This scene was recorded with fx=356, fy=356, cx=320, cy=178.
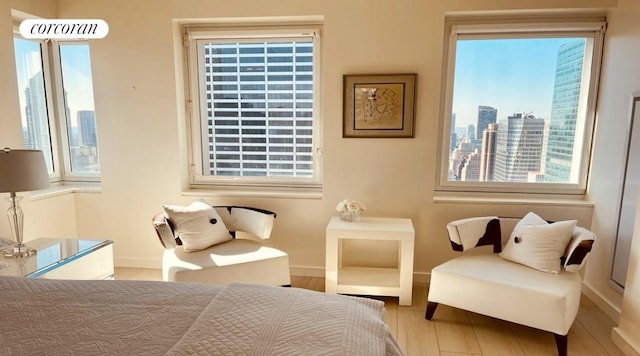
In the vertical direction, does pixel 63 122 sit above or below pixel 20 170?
above

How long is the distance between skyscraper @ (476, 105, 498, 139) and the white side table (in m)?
1.07

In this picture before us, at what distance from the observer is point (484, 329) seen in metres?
2.29

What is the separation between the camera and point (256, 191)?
3193mm

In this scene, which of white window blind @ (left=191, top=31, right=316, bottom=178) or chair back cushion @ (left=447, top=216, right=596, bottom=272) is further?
white window blind @ (left=191, top=31, right=316, bottom=178)

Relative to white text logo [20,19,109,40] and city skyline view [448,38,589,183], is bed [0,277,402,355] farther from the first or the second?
city skyline view [448,38,589,183]

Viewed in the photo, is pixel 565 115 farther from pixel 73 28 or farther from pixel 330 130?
pixel 73 28

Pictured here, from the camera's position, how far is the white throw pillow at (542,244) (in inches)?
87.0

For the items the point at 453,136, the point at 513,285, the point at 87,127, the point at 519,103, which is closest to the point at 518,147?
the point at 519,103

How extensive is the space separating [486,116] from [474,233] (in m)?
1.05

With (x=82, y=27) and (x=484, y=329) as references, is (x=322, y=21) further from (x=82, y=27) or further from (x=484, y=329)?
(x=484, y=329)

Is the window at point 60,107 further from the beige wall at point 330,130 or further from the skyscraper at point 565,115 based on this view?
the skyscraper at point 565,115

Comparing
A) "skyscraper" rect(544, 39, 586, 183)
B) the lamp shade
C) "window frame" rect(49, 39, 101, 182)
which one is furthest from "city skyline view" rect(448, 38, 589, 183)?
"window frame" rect(49, 39, 101, 182)

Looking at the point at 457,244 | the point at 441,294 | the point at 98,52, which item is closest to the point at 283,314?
the point at 441,294

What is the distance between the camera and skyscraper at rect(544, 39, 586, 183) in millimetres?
2811
